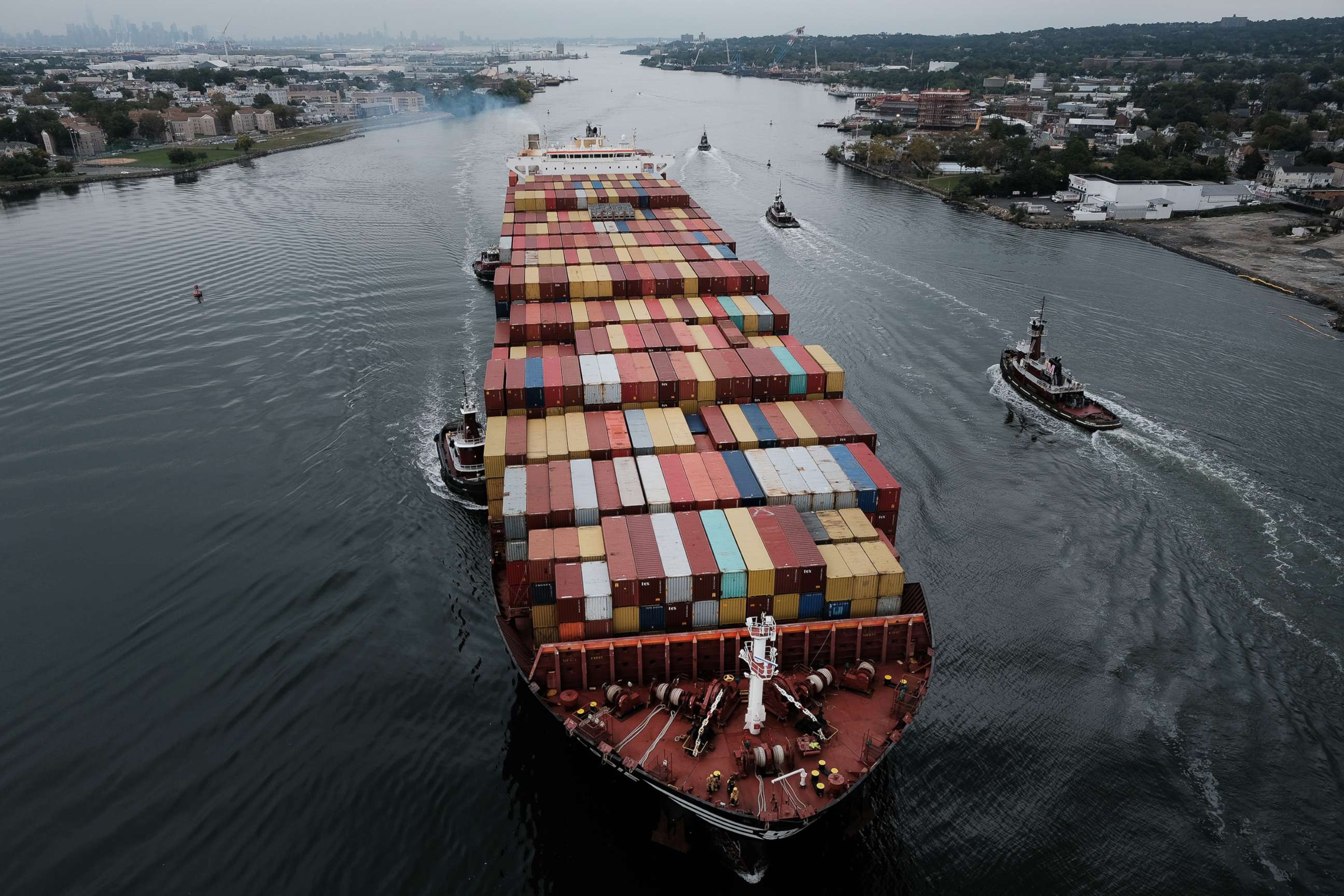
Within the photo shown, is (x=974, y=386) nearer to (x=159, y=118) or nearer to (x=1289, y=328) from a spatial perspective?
(x=1289, y=328)

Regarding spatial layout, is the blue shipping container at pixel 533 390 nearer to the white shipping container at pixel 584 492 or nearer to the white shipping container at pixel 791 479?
the white shipping container at pixel 584 492

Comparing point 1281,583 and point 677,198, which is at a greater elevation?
point 677,198

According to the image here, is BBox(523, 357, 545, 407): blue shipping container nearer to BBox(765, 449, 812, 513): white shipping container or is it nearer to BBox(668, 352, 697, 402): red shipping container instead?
BBox(668, 352, 697, 402): red shipping container

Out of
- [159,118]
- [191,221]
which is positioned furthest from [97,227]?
[159,118]

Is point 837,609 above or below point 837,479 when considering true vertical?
below

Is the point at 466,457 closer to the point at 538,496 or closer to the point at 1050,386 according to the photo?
the point at 538,496

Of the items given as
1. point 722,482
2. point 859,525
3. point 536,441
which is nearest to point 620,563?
point 722,482
